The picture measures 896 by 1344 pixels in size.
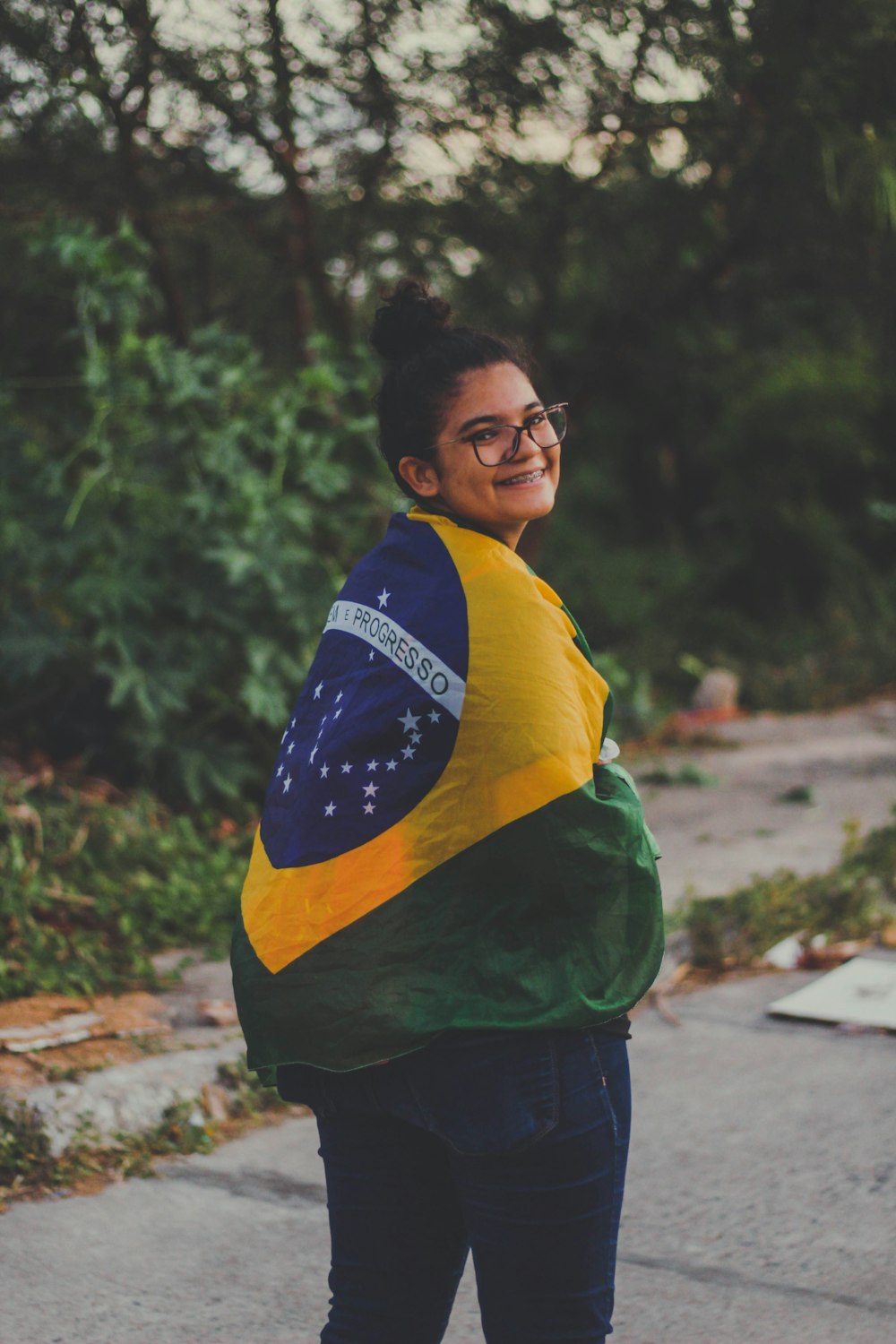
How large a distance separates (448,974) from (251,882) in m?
0.33

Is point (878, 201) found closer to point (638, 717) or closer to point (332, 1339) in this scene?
point (638, 717)

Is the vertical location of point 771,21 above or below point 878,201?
above

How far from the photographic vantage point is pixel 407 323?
1944mm

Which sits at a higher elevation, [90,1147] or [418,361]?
[418,361]

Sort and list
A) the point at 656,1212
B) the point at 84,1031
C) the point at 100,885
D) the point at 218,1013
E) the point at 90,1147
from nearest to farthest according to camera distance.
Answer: the point at 656,1212 → the point at 90,1147 → the point at 84,1031 → the point at 218,1013 → the point at 100,885

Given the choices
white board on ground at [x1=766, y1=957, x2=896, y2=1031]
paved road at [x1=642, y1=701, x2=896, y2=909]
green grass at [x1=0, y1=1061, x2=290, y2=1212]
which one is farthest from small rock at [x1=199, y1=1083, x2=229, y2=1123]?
paved road at [x1=642, y1=701, x2=896, y2=909]

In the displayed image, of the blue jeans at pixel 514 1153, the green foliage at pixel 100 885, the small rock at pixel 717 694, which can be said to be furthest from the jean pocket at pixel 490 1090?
the small rock at pixel 717 694

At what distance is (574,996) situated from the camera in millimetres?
1684

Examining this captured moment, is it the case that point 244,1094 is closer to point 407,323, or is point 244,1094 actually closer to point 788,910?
point 788,910

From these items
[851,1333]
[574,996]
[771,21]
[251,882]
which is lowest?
[851,1333]

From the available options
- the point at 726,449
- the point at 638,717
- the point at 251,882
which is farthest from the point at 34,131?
the point at 726,449

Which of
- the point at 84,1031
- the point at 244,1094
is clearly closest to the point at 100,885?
the point at 84,1031

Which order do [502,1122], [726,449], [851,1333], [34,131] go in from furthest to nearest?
[726,449]
[34,131]
[851,1333]
[502,1122]

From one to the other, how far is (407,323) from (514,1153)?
3.53ft
